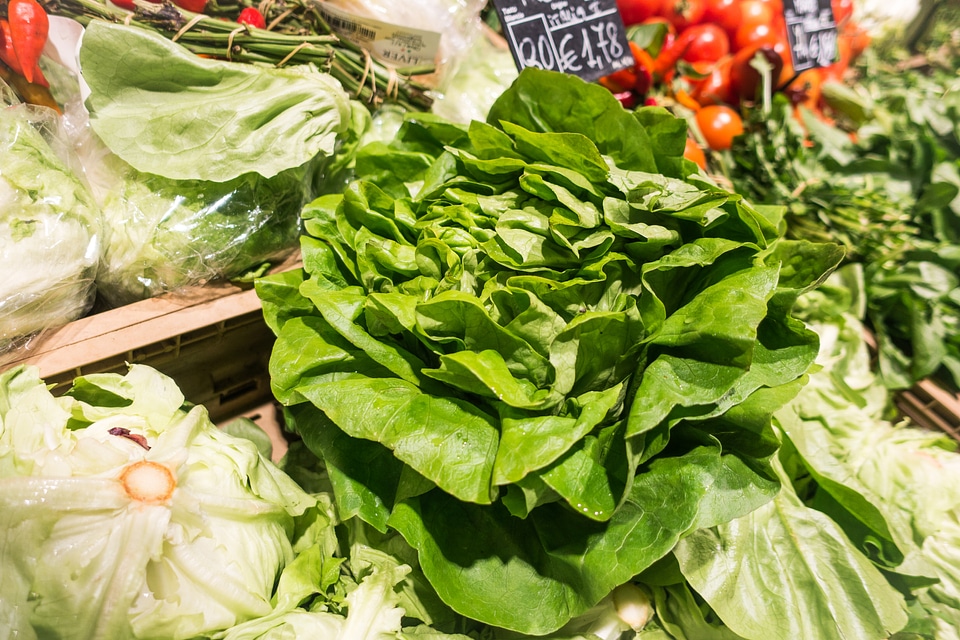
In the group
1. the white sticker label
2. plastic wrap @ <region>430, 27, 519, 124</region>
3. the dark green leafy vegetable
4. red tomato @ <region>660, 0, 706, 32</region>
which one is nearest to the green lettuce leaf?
the white sticker label

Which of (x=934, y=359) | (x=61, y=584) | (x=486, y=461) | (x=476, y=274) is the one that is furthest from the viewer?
(x=934, y=359)

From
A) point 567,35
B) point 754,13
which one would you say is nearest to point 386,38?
point 567,35

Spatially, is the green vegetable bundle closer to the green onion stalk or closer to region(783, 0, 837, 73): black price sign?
the green onion stalk

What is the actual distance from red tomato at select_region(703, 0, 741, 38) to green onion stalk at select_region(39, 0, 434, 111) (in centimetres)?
189

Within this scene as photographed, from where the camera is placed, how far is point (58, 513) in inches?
33.3

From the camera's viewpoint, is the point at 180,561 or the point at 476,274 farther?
the point at 476,274

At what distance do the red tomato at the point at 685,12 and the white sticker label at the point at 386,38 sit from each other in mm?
1758

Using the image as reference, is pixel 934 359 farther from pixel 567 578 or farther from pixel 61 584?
pixel 61 584

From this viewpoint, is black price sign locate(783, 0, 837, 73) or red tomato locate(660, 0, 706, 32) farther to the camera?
red tomato locate(660, 0, 706, 32)

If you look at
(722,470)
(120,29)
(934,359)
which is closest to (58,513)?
(120,29)

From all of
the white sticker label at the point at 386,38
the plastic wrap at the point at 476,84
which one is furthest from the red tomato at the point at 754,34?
the white sticker label at the point at 386,38

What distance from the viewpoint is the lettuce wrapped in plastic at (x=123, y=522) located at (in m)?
0.84

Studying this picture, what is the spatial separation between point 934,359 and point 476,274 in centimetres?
174

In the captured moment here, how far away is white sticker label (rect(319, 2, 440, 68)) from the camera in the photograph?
1.67 meters
